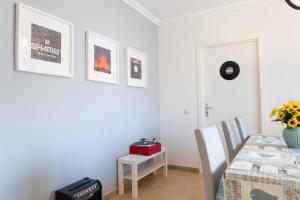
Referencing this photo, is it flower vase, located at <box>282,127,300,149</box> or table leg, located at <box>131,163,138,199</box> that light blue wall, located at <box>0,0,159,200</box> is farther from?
flower vase, located at <box>282,127,300,149</box>

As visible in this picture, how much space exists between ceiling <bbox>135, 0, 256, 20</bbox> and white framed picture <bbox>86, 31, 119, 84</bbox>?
0.94 metres

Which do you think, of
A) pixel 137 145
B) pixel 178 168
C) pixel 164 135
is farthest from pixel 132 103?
pixel 178 168

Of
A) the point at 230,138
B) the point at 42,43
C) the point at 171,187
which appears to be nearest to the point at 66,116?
the point at 42,43

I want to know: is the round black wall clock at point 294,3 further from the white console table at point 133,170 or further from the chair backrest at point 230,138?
the white console table at point 133,170

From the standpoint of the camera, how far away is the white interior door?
3.19 metres

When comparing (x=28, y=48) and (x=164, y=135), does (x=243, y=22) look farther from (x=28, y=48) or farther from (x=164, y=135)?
(x=28, y=48)

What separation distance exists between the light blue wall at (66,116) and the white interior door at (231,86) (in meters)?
1.11

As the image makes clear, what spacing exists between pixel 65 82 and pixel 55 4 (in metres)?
0.70

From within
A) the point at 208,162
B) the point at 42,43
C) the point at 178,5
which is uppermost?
the point at 178,5

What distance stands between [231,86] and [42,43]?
264 centimetres

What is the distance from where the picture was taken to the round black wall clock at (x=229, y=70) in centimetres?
329

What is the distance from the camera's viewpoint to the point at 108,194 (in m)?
2.52

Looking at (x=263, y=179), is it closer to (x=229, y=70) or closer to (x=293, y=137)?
(x=293, y=137)

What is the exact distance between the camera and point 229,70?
11.0ft
